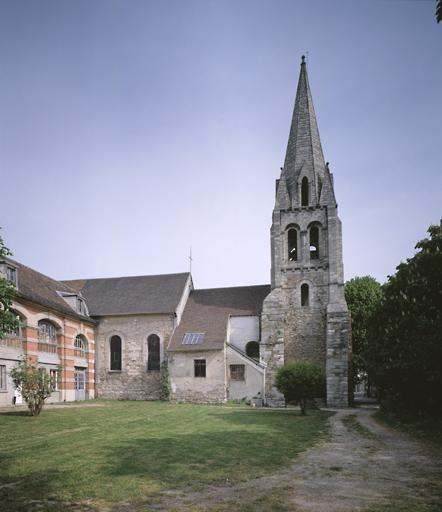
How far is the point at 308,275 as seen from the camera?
1305 inches

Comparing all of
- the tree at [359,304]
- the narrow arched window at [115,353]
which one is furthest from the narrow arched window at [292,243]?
the narrow arched window at [115,353]

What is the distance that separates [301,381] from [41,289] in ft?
59.7

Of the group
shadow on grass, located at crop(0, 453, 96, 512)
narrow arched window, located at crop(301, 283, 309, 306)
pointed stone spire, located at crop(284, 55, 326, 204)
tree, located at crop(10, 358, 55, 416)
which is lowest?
tree, located at crop(10, 358, 55, 416)

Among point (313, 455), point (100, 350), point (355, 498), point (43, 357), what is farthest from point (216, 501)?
point (100, 350)

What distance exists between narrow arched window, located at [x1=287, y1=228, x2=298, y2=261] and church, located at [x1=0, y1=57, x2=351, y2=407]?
0.25ft

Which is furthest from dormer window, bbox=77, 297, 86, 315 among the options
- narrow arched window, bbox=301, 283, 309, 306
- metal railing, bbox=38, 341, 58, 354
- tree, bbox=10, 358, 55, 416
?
narrow arched window, bbox=301, 283, 309, 306

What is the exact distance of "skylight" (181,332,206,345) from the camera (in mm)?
32094

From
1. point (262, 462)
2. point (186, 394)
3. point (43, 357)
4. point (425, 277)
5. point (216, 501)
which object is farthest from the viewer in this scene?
point (186, 394)

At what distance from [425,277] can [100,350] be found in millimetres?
24685

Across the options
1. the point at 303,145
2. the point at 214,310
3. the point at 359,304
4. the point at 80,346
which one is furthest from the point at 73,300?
the point at 359,304

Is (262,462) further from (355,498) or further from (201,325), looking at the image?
(201,325)

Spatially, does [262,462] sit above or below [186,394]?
above

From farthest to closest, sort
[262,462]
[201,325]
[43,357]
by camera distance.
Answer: [201,325] < [43,357] < [262,462]

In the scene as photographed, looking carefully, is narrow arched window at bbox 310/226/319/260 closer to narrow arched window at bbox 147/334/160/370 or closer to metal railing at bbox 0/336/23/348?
narrow arched window at bbox 147/334/160/370
